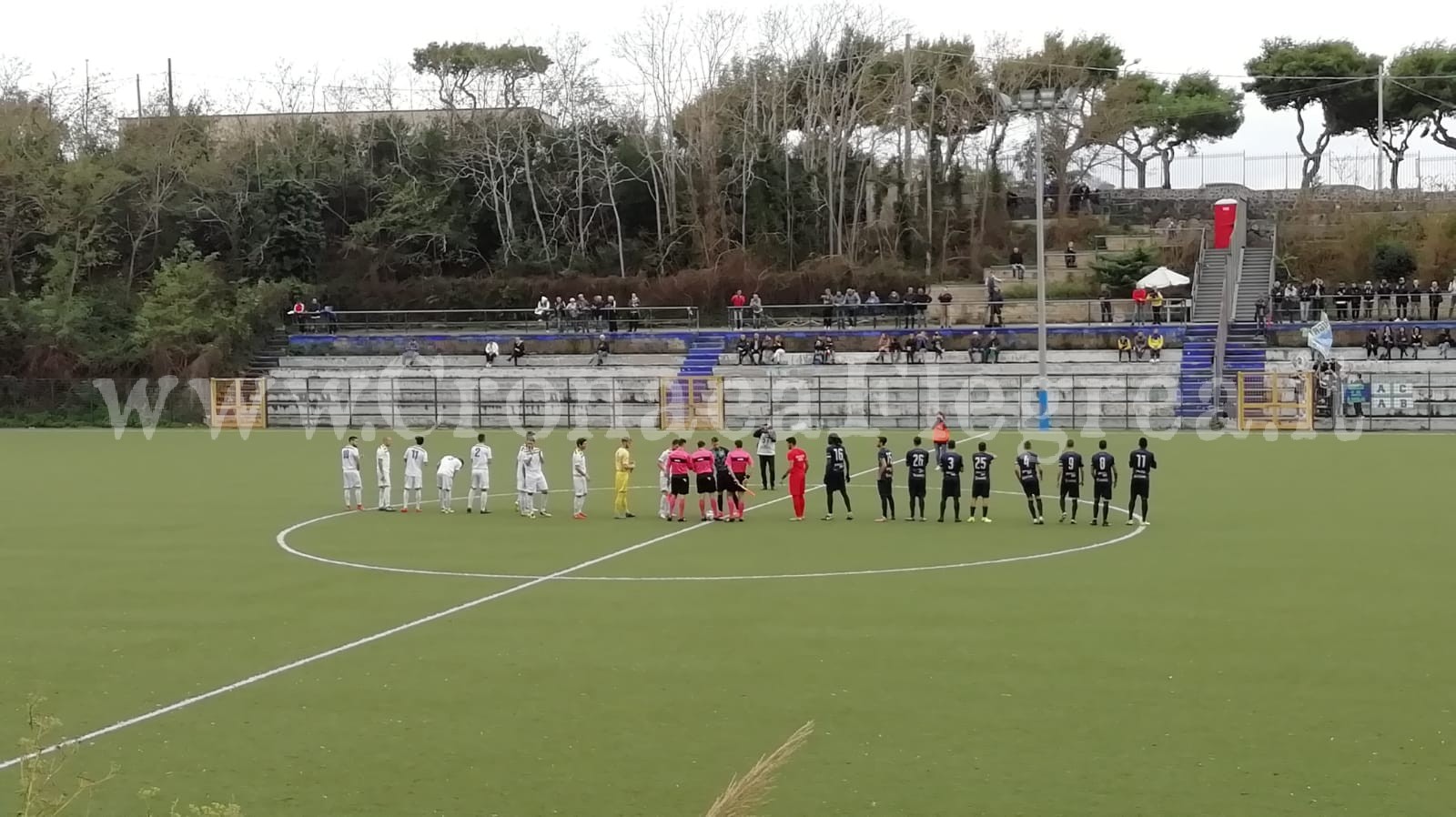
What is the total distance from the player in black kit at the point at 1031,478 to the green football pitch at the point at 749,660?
48 cm

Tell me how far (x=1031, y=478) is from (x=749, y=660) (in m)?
10.7

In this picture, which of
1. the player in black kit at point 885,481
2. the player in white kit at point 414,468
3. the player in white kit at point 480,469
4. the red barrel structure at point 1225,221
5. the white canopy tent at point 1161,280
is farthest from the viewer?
the red barrel structure at point 1225,221

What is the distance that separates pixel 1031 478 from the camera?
76.2 feet

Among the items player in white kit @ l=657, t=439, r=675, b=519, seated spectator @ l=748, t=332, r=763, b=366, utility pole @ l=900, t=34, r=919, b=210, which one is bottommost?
player in white kit @ l=657, t=439, r=675, b=519

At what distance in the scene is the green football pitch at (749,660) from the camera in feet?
32.6

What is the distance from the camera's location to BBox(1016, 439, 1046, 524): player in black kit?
23234mm

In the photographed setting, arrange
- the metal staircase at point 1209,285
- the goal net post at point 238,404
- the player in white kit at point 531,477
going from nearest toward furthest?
the player in white kit at point 531,477 → the metal staircase at point 1209,285 → the goal net post at point 238,404

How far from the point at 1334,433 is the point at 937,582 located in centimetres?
2913

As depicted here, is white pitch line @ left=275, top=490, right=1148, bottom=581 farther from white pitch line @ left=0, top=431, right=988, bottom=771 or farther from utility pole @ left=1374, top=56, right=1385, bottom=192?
utility pole @ left=1374, top=56, right=1385, bottom=192

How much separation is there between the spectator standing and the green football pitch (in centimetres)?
2589

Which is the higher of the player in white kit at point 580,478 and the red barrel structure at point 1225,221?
the red barrel structure at point 1225,221

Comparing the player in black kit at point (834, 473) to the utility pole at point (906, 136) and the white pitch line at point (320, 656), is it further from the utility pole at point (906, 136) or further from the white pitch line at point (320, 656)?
the utility pole at point (906, 136)

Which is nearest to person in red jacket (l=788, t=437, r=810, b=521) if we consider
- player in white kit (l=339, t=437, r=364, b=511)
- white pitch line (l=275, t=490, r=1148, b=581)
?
white pitch line (l=275, t=490, r=1148, b=581)

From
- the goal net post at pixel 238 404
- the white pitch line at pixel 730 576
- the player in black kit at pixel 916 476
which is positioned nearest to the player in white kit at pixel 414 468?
the white pitch line at pixel 730 576
